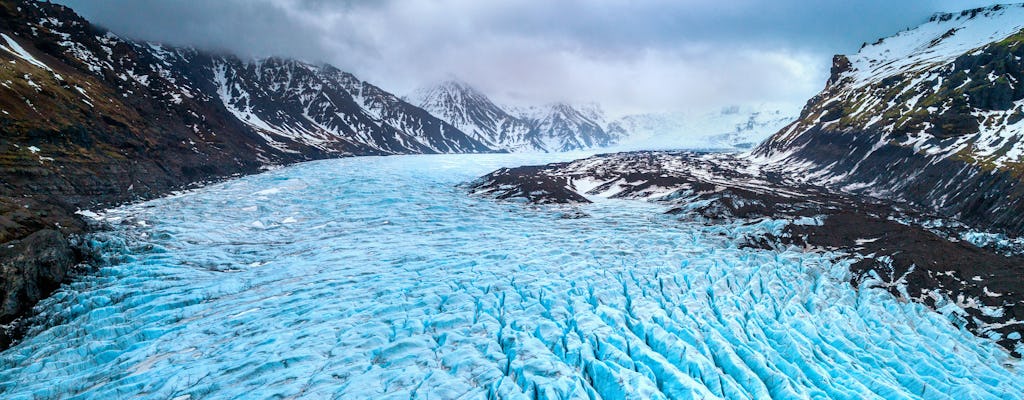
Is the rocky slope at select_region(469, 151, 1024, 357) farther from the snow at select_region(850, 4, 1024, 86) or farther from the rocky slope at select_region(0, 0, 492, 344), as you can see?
the snow at select_region(850, 4, 1024, 86)

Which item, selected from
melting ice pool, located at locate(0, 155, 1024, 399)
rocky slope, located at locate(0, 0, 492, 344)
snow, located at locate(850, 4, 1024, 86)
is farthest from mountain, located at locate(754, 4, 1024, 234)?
rocky slope, located at locate(0, 0, 492, 344)

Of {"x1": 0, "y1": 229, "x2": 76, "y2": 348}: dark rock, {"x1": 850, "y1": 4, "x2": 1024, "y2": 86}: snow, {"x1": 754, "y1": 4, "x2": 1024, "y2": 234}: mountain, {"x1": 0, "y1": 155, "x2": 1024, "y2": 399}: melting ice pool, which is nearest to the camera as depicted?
{"x1": 0, "y1": 155, "x2": 1024, "y2": 399}: melting ice pool

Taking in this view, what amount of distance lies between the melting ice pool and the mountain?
103 feet

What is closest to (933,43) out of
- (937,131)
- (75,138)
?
(937,131)

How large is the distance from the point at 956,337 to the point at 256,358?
3560 cm

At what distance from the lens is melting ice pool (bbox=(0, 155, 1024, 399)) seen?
63.2 ft

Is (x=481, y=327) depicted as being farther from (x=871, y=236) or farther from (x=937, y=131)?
(x=937, y=131)

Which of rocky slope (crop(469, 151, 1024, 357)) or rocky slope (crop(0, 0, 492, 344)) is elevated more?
rocky slope (crop(0, 0, 492, 344))

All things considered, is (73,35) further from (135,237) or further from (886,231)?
(886,231)

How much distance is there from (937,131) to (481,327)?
80408mm

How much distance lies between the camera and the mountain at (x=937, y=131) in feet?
167

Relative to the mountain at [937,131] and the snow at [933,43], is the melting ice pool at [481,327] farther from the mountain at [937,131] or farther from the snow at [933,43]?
the snow at [933,43]

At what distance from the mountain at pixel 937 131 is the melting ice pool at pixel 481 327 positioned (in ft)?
103

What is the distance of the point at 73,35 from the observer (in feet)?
353
